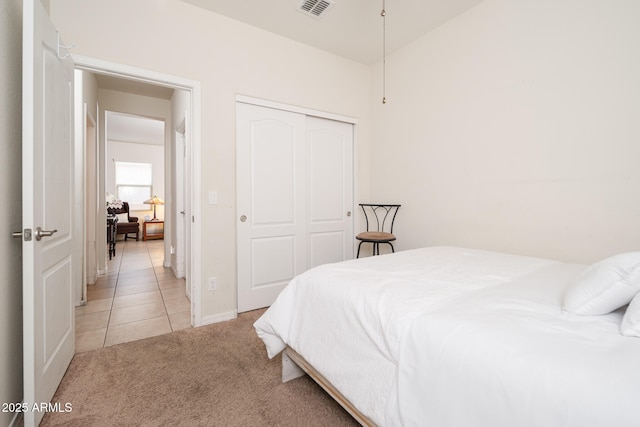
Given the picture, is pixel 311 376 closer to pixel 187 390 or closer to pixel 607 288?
pixel 187 390

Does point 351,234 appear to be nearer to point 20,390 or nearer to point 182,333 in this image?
point 182,333

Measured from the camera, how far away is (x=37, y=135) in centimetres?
134

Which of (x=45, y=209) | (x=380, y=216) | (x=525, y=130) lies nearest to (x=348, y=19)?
(x=525, y=130)

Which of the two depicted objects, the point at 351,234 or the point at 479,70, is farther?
the point at 351,234

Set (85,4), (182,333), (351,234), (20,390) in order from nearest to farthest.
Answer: (20,390)
(85,4)
(182,333)
(351,234)

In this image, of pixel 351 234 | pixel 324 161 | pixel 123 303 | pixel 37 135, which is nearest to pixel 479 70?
pixel 324 161

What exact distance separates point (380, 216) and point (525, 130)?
1.68 metres

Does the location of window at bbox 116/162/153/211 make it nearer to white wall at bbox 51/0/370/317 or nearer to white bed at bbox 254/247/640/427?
white wall at bbox 51/0/370/317

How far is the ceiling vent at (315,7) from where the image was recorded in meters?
2.48

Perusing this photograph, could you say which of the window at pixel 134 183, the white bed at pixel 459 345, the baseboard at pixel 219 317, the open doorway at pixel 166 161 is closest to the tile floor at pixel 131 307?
the open doorway at pixel 166 161

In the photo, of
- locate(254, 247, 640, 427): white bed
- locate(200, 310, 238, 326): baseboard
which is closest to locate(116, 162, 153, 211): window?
locate(200, 310, 238, 326): baseboard

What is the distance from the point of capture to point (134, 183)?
8289 millimetres

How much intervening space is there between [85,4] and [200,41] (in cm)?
76

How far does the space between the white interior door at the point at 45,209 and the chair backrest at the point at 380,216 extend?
2.71m
